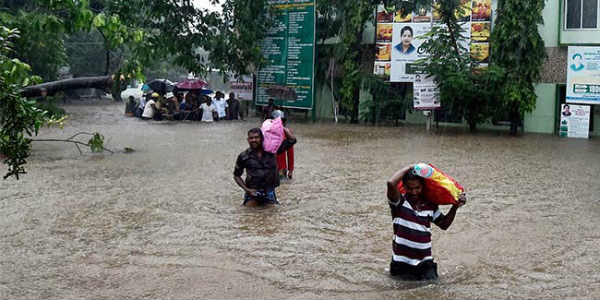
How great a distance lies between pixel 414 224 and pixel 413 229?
42mm

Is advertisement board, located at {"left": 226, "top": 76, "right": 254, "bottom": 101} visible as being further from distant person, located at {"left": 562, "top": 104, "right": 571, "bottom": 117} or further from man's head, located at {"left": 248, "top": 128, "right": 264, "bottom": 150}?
man's head, located at {"left": 248, "top": 128, "right": 264, "bottom": 150}

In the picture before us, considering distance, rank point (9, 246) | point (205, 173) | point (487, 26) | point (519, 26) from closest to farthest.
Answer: point (9, 246), point (205, 173), point (519, 26), point (487, 26)

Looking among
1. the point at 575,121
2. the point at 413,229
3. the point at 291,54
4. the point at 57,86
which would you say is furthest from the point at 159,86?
the point at 413,229

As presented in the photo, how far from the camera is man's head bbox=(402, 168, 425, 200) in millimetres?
5441

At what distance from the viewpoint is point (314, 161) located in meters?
14.2

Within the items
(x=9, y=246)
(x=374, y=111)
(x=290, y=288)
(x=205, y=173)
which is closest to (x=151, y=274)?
(x=290, y=288)

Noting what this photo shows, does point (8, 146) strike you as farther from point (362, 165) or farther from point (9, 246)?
point (362, 165)

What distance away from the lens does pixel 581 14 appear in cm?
2078

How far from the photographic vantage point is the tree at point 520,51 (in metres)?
20.0

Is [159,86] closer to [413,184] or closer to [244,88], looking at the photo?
[244,88]

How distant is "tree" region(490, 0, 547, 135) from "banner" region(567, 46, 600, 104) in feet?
2.72

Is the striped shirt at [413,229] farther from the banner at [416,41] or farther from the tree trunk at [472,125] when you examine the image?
the tree trunk at [472,125]

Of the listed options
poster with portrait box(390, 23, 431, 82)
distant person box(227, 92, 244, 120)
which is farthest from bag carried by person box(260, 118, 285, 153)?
distant person box(227, 92, 244, 120)

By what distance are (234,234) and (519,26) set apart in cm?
1452
